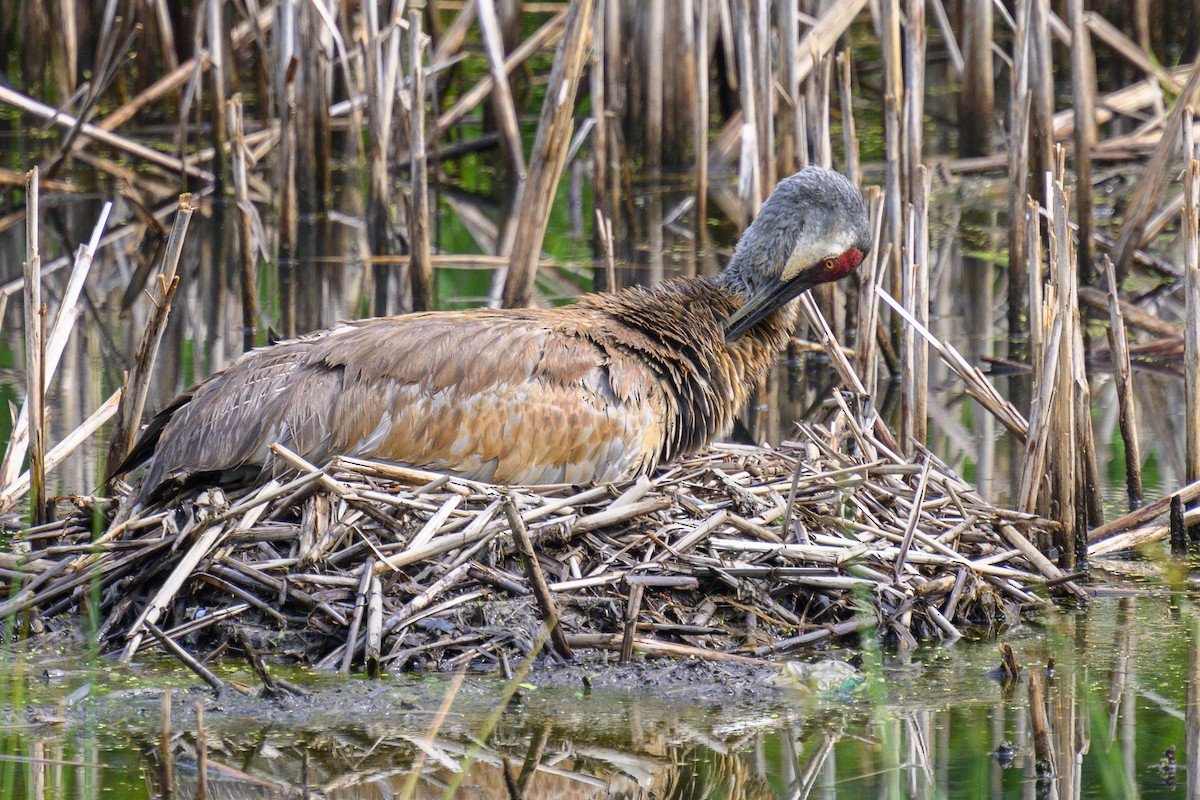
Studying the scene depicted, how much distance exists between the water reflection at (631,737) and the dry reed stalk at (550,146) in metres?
3.87

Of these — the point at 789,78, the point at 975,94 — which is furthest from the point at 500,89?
the point at 975,94

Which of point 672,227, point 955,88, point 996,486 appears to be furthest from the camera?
point 955,88

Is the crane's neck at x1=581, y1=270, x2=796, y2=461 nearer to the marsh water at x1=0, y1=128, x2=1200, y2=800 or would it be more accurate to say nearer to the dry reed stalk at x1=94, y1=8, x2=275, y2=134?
the marsh water at x1=0, y1=128, x2=1200, y2=800

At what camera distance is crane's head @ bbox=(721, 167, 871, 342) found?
6684mm

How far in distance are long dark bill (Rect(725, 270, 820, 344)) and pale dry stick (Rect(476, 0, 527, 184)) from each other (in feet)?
18.9

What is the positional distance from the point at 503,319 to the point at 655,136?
25.1ft

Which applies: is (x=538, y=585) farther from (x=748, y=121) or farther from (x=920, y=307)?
(x=748, y=121)

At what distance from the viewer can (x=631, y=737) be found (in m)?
4.89

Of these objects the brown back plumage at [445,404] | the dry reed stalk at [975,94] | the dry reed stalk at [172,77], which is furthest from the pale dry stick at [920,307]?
the dry reed stalk at [172,77]

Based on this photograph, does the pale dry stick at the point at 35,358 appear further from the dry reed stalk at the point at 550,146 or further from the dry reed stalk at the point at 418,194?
the dry reed stalk at the point at 418,194

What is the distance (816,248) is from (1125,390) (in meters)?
1.48

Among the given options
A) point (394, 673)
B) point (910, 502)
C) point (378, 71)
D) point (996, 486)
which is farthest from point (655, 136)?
point (394, 673)

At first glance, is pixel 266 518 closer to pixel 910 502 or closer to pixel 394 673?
pixel 394 673

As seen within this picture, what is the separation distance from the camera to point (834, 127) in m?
15.0
